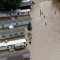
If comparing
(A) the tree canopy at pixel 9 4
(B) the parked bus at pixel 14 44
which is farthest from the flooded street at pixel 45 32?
(A) the tree canopy at pixel 9 4

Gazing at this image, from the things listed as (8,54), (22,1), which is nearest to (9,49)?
(8,54)

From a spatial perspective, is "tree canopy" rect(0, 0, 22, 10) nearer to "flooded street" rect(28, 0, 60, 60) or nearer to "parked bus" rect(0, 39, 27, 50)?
"flooded street" rect(28, 0, 60, 60)

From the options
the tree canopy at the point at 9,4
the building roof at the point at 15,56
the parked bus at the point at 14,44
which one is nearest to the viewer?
the building roof at the point at 15,56

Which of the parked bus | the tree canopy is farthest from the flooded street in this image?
the tree canopy

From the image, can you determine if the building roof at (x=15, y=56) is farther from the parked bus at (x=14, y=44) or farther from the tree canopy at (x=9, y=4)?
the tree canopy at (x=9, y=4)

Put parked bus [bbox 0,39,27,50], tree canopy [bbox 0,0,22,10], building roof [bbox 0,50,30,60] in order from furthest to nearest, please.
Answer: tree canopy [bbox 0,0,22,10]
parked bus [bbox 0,39,27,50]
building roof [bbox 0,50,30,60]

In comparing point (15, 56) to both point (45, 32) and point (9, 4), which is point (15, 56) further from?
point (9, 4)
